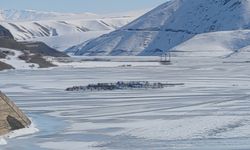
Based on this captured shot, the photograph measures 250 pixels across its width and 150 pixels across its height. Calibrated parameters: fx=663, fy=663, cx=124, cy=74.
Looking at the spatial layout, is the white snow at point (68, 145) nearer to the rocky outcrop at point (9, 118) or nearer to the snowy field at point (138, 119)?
the snowy field at point (138, 119)

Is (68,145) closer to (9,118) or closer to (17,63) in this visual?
(9,118)

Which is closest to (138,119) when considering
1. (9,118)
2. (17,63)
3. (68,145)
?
(9,118)

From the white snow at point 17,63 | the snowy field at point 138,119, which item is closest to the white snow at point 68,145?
the snowy field at point 138,119

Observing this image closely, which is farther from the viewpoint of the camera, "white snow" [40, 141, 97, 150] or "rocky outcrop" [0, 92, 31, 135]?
"rocky outcrop" [0, 92, 31, 135]

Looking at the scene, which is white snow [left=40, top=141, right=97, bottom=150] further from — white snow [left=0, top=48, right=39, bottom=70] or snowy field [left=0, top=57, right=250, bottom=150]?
white snow [left=0, top=48, right=39, bottom=70]

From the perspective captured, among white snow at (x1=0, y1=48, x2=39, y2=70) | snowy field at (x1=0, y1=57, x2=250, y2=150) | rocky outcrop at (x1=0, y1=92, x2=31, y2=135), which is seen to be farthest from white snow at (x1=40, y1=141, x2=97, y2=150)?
white snow at (x1=0, y1=48, x2=39, y2=70)

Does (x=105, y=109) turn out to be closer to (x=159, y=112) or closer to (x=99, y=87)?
(x=159, y=112)

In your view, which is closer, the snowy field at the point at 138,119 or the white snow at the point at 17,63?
the snowy field at the point at 138,119

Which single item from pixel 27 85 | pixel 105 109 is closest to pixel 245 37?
pixel 27 85

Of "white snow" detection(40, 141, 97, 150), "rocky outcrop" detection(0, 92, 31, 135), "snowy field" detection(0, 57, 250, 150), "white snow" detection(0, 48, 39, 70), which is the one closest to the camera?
"white snow" detection(40, 141, 97, 150)
